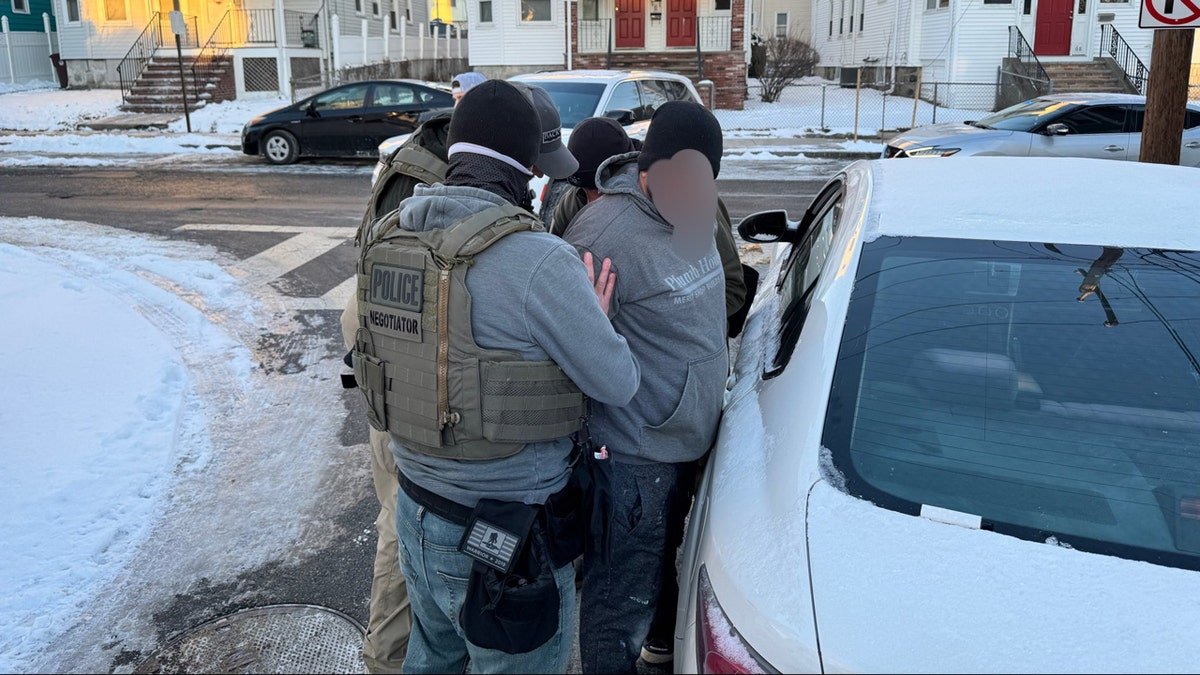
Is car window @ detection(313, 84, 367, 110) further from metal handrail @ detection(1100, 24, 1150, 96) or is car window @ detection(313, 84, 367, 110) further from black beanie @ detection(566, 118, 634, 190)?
metal handrail @ detection(1100, 24, 1150, 96)

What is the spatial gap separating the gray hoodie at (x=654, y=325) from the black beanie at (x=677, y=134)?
80mm

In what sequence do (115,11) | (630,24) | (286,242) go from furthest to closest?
(115,11), (630,24), (286,242)

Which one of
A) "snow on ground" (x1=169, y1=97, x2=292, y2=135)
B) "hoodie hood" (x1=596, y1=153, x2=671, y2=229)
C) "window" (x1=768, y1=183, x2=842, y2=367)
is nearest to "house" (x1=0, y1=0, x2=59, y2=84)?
"snow on ground" (x1=169, y1=97, x2=292, y2=135)

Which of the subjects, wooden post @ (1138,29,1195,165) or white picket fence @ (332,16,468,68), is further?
white picket fence @ (332,16,468,68)

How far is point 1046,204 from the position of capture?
2.85 meters

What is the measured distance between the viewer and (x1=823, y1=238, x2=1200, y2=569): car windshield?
6.57 ft

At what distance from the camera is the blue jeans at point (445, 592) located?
6.97ft

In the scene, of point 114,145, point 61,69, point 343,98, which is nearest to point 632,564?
point 343,98

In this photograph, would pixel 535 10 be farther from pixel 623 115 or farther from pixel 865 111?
pixel 623 115

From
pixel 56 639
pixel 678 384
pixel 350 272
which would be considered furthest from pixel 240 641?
pixel 350 272

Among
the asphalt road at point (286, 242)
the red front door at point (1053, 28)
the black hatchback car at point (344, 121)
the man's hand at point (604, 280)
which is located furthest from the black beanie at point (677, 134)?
the red front door at point (1053, 28)

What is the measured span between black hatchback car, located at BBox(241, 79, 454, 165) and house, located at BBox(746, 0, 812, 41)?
1006 inches

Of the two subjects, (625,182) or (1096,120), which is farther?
(1096,120)

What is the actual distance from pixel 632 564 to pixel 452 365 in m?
0.96
